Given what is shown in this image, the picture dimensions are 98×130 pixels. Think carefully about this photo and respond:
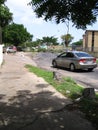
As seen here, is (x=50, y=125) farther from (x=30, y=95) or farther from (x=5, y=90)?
(x=5, y=90)

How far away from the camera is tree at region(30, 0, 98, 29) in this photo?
673cm

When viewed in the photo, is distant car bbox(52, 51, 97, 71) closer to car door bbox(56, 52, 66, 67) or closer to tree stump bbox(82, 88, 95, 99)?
car door bbox(56, 52, 66, 67)

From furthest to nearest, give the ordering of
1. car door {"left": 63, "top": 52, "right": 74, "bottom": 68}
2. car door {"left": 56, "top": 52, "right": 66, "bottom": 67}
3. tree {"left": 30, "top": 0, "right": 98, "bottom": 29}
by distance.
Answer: car door {"left": 56, "top": 52, "right": 66, "bottom": 67}, car door {"left": 63, "top": 52, "right": 74, "bottom": 68}, tree {"left": 30, "top": 0, "right": 98, "bottom": 29}

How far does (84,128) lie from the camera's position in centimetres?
740

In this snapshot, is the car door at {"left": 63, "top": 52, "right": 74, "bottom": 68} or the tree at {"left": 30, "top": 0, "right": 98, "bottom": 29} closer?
the tree at {"left": 30, "top": 0, "right": 98, "bottom": 29}

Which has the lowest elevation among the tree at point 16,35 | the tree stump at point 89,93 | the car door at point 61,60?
the car door at point 61,60

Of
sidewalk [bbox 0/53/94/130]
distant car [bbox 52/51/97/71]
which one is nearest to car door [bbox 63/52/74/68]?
distant car [bbox 52/51/97/71]

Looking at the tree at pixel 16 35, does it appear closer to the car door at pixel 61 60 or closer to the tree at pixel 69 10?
the car door at pixel 61 60

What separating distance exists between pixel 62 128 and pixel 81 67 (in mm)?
17857

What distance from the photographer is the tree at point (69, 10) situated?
6.73 meters

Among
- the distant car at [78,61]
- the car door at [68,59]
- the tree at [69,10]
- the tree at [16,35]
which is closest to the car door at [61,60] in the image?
the distant car at [78,61]

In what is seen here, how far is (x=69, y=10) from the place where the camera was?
6824 mm

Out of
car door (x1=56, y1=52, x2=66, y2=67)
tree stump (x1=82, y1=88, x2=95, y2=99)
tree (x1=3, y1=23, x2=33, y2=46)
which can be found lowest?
car door (x1=56, y1=52, x2=66, y2=67)

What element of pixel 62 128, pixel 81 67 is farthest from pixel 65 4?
pixel 81 67
